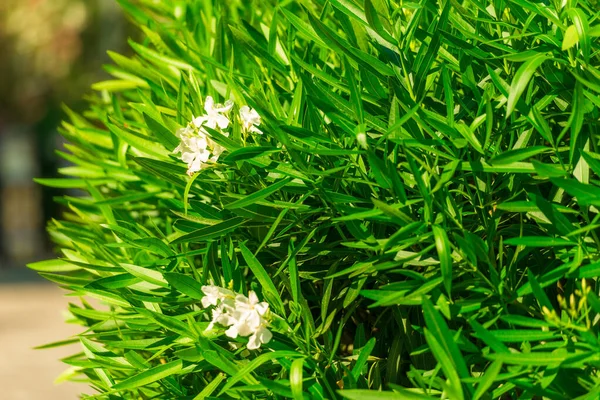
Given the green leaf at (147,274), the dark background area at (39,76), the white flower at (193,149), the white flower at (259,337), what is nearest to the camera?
the white flower at (259,337)

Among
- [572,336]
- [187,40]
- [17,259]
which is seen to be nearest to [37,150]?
[17,259]

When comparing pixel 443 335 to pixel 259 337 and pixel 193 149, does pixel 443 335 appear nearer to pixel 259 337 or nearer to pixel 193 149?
pixel 259 337

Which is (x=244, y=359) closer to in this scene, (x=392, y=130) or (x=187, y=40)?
(x=392, y=130)

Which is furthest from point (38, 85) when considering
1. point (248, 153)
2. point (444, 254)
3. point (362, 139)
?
point (444, 254)

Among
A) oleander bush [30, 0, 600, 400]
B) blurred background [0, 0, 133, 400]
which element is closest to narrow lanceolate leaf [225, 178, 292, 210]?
oleander bush [30, 0, 600, 400]

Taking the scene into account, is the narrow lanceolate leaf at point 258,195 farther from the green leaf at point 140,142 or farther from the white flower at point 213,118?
the green leaf at point 140,142

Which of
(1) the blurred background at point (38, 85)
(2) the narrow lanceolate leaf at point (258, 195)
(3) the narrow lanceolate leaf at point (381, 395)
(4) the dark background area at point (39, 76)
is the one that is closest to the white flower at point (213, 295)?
(2) the narrow lanceolate leaf at point (258, 195)
